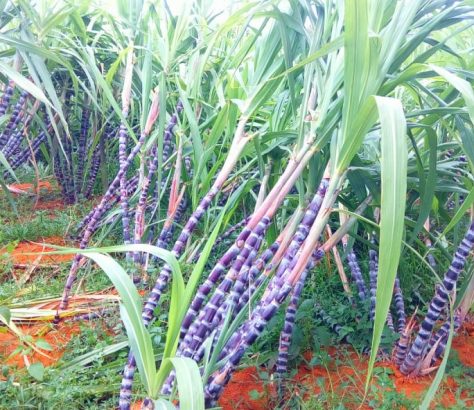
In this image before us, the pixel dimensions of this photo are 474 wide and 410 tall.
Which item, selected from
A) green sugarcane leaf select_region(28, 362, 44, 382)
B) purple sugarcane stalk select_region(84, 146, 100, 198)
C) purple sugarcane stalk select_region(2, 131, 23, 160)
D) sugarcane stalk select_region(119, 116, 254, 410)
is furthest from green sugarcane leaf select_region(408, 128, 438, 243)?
purple sugarcane stalk select_region(84, 146, 100, 198)

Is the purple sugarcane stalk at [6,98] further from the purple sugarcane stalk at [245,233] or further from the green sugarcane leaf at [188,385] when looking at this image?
the green sugarcane leaf at [188,385]

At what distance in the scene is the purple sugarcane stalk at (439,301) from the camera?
1.21 meters

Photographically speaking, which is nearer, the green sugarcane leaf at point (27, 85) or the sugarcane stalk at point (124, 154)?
the green sugarcane leaf at point (27, 85)

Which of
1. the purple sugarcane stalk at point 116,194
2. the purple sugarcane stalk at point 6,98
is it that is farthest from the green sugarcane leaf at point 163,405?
the purple sugarcane stalk at point 6,98

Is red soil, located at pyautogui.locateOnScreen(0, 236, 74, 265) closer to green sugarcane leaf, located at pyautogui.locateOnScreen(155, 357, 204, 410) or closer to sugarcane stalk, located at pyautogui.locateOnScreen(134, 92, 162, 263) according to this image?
sugarcane stalk, located at pyautogui.locateOnScreen(134, 92, 162, 263)

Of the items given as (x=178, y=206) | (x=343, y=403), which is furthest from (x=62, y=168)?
(x=343, y=403)

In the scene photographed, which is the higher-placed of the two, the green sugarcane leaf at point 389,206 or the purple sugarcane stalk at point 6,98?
the green sugarcane leaf at point 389,206

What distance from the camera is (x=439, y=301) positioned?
4.13 ft

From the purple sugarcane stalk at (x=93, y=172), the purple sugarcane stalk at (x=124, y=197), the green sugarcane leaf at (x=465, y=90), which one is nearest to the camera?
the green sugarcane leaf at (x=465, y=90)

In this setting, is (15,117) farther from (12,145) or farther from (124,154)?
(124,154)

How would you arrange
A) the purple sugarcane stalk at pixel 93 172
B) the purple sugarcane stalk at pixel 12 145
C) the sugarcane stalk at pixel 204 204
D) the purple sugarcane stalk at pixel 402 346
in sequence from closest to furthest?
the sugarcane stalk at pixel 204 204, the purple sugarcane stalk at pixel 402 346, the purple sugarcane stalk at pixel 12 145, the purple sugarcane stalk at pixel 93 172

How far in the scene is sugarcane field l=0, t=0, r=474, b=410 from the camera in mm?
968

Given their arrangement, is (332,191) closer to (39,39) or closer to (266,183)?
(266,183)

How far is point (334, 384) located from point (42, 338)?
0.88 meters
